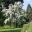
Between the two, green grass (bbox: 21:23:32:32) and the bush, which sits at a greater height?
the bush

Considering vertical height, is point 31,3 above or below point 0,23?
above

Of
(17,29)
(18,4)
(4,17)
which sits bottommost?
(17,29)

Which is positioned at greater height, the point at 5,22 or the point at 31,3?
the point at 31,3

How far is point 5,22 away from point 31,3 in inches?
15.4

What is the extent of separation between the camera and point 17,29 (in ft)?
3.34

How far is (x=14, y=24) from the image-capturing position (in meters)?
1.04

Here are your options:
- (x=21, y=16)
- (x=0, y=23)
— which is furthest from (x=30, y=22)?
(x=0, y=23)

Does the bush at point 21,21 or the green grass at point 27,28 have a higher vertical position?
the bush at point 21,21

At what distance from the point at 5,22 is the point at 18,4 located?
0.88ft

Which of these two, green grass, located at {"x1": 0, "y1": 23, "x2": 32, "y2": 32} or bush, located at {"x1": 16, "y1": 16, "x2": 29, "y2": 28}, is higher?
bush, located at {"x1": 16, "y1": 16, "x2": 29, "y2": 28}

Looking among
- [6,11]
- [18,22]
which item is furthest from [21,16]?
[6,11]

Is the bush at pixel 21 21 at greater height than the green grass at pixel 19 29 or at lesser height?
greater

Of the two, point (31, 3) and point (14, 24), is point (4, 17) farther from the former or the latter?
point (31, 3)

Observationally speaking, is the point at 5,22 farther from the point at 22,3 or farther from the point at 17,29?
the point at 22,3
